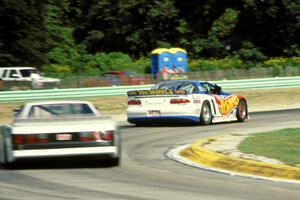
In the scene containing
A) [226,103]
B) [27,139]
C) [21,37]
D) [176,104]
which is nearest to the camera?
[27,139]

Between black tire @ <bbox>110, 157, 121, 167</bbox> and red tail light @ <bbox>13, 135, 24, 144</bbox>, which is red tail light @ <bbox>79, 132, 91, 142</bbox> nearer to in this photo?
black tire @ <bbox>110, 157, 121, 167</bbox>

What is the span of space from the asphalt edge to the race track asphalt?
0.27 metres

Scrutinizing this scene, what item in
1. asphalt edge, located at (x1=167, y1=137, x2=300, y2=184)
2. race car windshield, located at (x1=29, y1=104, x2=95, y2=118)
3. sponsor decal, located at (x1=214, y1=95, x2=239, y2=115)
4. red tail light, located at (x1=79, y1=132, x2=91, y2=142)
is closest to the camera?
asphalt edge, located at (x1=167, y1=137, x2=300, y2=184)

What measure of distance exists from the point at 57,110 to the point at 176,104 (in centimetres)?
824

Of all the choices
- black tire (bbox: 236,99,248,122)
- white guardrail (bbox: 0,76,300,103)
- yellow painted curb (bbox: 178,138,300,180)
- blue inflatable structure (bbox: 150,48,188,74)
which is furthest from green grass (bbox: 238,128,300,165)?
blue inflatable structure (bbox: 150,48,188,74)

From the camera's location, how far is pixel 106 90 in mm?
33594

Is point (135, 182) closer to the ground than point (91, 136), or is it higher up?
closer to the ground

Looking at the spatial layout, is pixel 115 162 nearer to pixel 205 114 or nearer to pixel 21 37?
pixel 205 114

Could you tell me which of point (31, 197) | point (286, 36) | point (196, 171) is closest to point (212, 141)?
point (196, 171)

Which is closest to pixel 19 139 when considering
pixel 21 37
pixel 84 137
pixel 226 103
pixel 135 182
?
pixel 84 137

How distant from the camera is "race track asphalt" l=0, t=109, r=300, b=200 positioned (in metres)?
9.48

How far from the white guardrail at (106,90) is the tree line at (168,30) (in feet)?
67.8

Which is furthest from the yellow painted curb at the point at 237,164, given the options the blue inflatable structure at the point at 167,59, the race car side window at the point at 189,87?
the blue inflatable structure at the point at 167,59

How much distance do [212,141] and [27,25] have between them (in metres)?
35.1
